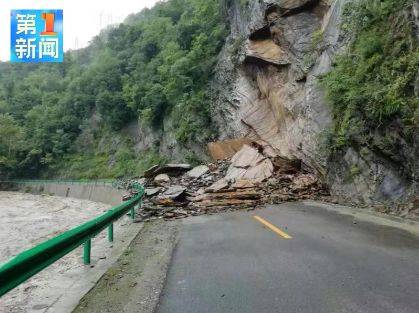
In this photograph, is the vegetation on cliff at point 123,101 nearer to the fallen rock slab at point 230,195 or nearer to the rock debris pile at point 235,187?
the rock debris pile at point 235,187

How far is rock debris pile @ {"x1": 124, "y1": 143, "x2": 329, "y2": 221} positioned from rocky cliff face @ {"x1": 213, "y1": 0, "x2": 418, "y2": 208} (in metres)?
0.94

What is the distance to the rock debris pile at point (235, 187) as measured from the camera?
15578 mm

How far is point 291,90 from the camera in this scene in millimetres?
23188

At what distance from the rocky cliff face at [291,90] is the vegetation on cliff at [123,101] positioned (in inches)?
162

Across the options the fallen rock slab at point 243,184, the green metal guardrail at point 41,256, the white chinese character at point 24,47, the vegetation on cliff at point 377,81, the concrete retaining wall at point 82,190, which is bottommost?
the concrete retaining wall at point 82,190

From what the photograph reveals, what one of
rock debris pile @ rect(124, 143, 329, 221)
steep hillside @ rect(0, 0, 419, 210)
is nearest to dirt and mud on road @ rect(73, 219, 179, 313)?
rock debris pile @ rect(124, 143, 329, 221)

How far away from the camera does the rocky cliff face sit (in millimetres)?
13859

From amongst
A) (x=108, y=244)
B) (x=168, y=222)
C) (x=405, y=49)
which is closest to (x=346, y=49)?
(x=405, y=49)

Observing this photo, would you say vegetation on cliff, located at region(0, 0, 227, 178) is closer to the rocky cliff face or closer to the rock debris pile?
the rocky cliff face

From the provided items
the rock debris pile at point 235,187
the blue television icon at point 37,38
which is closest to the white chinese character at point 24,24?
the blue television icon at point 37,38

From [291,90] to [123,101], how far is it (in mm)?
39917

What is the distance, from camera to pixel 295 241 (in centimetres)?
791

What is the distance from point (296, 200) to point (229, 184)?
11.6 feet

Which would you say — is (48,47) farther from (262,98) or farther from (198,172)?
(262,98)
